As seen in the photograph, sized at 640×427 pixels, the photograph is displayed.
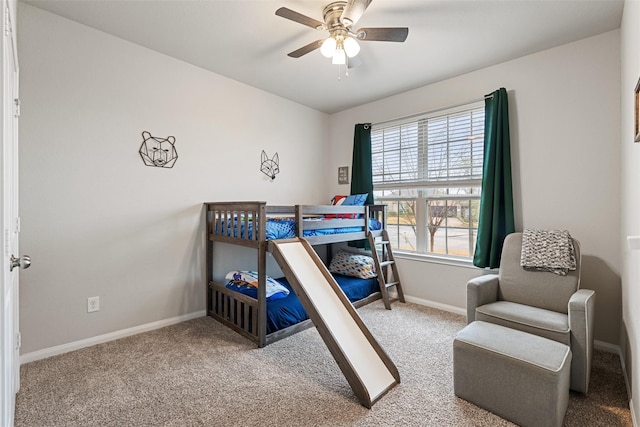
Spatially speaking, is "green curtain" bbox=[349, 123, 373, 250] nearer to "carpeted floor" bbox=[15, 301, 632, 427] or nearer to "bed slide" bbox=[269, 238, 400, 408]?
"bed slide" bbox=[269, 238, 400, 408]

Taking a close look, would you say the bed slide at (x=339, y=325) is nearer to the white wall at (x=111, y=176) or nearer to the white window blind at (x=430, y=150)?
the white wall at (x=111, y=176)

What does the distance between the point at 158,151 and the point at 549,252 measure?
3.40 metres

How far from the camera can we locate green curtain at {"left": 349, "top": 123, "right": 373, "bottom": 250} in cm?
397

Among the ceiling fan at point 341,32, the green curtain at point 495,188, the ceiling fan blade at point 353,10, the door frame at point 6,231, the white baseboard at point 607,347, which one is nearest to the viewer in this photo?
the door frame at point 6,231

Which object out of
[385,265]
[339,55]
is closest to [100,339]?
[385,265]

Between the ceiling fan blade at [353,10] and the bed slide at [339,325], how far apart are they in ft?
5.45

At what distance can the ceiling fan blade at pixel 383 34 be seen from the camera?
6.48ft

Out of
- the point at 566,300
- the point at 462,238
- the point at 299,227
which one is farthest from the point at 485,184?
the point at 299,227

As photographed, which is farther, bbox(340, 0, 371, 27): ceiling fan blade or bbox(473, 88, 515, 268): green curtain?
bbox(473, 88, 515, 268): green curtain

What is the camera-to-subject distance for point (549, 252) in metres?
2.33

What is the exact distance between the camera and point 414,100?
360 centimetres

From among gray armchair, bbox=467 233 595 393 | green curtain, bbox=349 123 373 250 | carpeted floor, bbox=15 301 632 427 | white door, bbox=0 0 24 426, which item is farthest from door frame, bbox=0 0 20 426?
green curtain, bbox=349 123 373 250

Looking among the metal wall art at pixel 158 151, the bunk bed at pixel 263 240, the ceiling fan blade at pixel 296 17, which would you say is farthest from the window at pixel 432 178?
the metal wall art at pixel 158 151

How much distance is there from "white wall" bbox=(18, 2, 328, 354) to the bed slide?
3.93 feet
